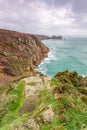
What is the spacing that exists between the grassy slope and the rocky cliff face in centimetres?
3159

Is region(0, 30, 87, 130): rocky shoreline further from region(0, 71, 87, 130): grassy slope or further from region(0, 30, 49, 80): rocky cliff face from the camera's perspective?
region(0, 30, 49, 80): rocky cliff face

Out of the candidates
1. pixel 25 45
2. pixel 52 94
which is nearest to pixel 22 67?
pixel 25 45

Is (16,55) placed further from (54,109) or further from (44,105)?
(54,109)

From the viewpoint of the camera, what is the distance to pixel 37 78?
29.0 metres

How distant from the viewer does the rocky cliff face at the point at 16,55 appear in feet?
192

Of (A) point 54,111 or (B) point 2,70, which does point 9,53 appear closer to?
(B) point 2,70

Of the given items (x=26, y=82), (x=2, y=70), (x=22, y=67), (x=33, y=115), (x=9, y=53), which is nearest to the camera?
(x=33, y=115)

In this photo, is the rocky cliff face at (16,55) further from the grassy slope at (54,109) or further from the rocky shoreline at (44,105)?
the grassy slope at (54,109)

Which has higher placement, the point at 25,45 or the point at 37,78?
the point at 37,78

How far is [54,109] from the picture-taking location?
65.9 ft

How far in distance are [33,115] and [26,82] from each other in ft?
26.9

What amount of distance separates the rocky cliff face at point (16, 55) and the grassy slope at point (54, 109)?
31588 mm

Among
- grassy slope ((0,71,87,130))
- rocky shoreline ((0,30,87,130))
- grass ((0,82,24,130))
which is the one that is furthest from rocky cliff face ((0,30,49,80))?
grassy slope ((0,71,87,130))

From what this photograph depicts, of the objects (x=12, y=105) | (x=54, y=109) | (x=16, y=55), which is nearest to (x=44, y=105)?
(x=54, y=109)
